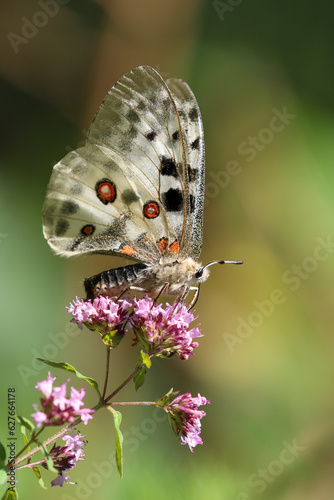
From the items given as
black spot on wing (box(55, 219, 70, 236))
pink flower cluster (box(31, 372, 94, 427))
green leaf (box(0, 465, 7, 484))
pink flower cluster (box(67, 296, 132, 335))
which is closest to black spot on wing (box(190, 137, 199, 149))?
black spot on wing (box(55, 219, 70, 236))

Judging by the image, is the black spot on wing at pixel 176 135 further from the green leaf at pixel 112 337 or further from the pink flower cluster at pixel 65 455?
the pink flower cluster at pixel 65 455

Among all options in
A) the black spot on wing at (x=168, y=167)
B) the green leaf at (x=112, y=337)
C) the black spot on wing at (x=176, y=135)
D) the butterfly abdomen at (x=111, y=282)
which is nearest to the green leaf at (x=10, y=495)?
the green leaf at (x=112, y=337)

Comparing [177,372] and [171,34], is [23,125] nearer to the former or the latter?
[171,34]

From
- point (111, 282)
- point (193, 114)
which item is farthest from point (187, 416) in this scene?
point (193, 114)

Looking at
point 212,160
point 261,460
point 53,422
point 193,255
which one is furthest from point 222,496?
point 212,160

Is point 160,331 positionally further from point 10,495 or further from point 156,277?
point 10,495

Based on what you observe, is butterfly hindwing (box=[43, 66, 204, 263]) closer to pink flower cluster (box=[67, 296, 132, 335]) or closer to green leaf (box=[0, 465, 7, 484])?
pink flower cluster (box=[67, 296, 132, 335])
